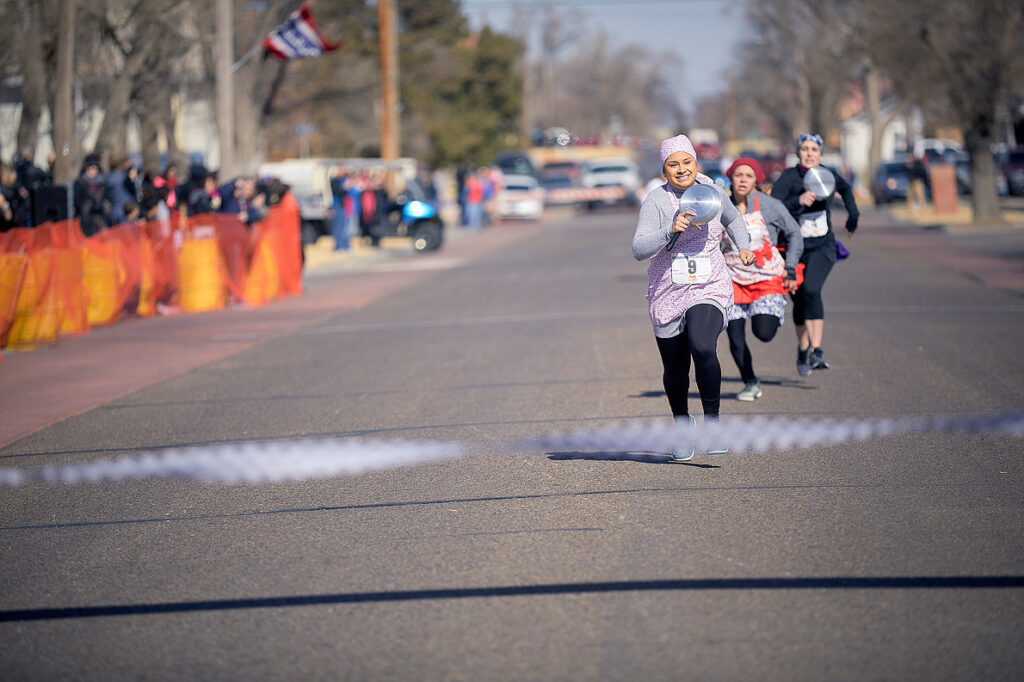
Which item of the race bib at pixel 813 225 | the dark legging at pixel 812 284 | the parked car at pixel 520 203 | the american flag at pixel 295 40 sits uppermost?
the american flag at pixel 295 40

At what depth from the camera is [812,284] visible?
33.3 feet

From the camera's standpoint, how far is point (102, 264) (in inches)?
642

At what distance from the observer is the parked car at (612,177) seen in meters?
49.8

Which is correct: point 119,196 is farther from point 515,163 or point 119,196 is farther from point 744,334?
point 515,163

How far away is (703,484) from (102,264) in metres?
11.3

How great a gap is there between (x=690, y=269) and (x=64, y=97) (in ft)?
Result: 48.7

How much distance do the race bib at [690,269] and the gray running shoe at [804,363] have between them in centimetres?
327

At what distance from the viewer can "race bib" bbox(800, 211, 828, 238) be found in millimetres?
10289

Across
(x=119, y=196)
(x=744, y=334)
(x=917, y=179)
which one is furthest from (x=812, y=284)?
(x=917, y=179)

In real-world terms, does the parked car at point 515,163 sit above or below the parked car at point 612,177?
above

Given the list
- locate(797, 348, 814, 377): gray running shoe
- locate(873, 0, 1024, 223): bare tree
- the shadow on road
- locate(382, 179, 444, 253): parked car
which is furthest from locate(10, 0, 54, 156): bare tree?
locate(873, 0, 1024, 223): bare tree

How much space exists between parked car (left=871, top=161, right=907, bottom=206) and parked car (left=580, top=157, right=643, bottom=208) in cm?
936

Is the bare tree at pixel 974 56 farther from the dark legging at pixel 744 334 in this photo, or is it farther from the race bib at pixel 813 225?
the dark legging at pixel 744 334

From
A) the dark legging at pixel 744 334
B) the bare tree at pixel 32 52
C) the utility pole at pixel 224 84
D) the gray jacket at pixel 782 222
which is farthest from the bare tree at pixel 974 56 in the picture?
the dark legging at pixel 744 334
